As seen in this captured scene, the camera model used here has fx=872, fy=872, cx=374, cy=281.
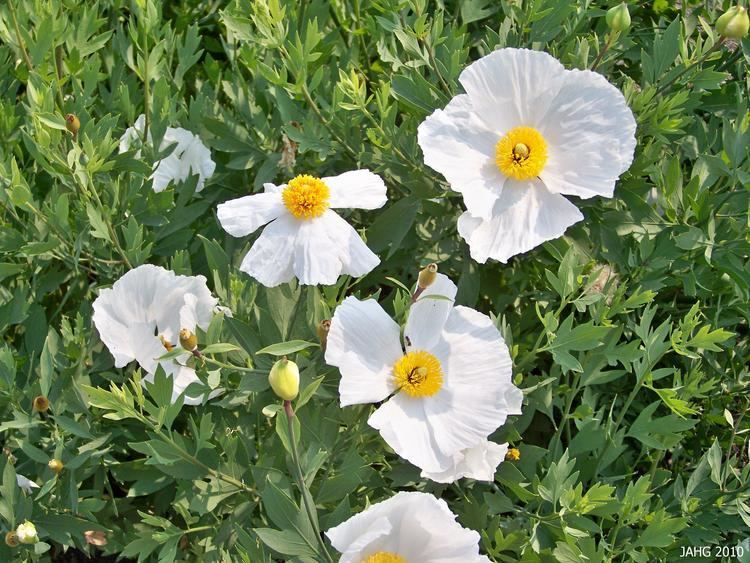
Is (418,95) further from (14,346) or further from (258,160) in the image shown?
(14,346)

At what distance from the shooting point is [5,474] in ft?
5.07

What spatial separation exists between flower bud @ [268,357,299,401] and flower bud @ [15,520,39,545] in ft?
1.83

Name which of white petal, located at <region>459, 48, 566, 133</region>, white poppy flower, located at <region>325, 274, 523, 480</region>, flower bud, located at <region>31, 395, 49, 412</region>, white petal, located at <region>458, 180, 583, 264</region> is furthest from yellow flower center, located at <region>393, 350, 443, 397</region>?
flower bud, located at <region>31, 395, 49, 412</region>

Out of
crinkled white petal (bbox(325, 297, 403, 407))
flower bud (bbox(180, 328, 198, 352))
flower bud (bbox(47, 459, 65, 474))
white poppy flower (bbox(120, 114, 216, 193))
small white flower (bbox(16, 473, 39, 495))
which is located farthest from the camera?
white poppy flower (bbox(120, 114, 216, 193))

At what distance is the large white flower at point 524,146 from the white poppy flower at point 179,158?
637 millimetres

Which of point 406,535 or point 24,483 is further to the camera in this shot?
point 24,483

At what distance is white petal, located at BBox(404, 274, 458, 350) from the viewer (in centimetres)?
149

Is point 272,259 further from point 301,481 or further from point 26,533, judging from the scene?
point 26,533

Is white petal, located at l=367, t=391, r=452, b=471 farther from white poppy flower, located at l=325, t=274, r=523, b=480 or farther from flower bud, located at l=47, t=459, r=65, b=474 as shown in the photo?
flower bud, located at l=47, t=459, r=65, b=474

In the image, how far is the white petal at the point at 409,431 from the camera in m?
1.44

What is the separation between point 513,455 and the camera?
62.1 inches

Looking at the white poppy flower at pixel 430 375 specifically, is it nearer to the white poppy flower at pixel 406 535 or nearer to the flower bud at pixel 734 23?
the white poppy flower at pixel 406 535

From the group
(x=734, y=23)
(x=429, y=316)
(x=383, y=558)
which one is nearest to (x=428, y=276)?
(x=429, y=316)

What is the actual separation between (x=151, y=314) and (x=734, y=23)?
118cm
